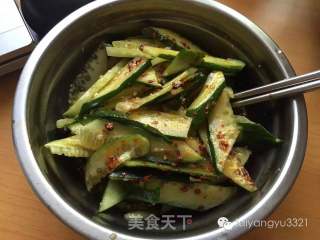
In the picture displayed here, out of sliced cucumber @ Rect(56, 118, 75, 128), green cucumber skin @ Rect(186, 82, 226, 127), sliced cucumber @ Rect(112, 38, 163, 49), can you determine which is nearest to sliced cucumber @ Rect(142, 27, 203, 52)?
sliced cucumber @ Rect(112, 38, 163, 49)

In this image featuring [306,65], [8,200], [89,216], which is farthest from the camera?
[306,65]

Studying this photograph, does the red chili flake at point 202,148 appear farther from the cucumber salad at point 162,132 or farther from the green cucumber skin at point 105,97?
the green cucumber skin at point 105,97

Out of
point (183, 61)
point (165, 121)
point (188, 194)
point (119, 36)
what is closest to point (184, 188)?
point (188, 194)

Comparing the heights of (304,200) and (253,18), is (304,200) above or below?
below

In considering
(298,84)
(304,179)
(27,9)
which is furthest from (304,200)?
(27,9)

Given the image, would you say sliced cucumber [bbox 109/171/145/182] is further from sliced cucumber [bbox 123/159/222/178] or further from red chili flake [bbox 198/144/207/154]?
red chili flake [bbox 198/144/207/154]

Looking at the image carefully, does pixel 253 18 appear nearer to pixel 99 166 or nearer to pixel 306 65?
pixel 306 65

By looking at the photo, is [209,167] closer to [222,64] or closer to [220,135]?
[220,135]
